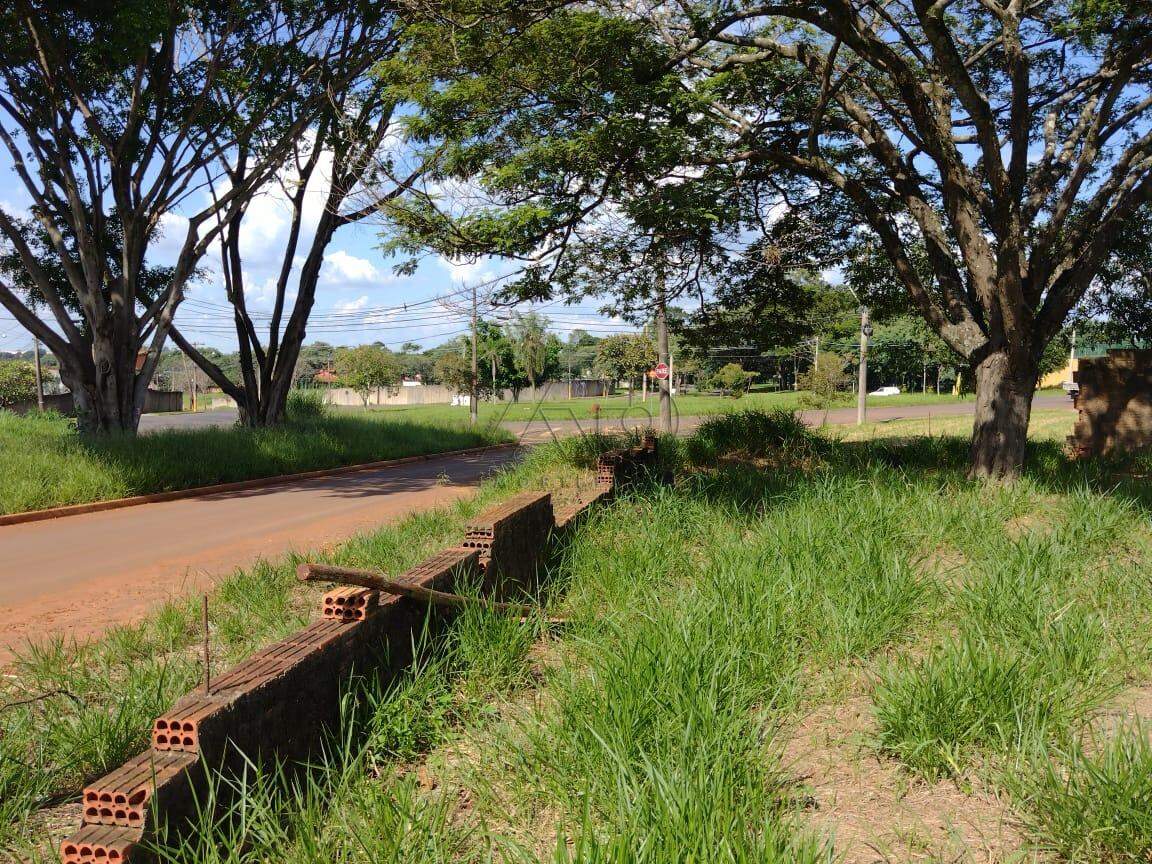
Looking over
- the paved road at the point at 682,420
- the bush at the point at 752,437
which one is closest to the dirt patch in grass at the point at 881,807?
the bush at the point at 752,437

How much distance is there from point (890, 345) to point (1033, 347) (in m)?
58.2

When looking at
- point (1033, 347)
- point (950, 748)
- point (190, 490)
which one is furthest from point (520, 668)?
point (190, 490)

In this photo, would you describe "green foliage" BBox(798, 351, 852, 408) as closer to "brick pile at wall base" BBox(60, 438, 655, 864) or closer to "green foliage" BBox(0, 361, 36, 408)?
"brick pile at wall base" BBox(60, 438, 655, 864)

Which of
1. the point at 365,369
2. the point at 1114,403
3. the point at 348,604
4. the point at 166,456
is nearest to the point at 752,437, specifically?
the point at 1114,403

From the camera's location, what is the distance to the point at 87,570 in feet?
24.5

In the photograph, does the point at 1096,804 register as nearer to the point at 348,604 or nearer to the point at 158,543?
the point at 348,604

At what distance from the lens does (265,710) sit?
9.58 feet

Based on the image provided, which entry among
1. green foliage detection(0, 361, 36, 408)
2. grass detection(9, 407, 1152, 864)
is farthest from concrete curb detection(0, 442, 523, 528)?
green foliage detection(0, 361, 36, 408)

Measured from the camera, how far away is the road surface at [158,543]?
6164 millimetres

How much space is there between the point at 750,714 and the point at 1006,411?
6.97 meters

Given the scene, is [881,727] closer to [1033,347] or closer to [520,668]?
[520,668]

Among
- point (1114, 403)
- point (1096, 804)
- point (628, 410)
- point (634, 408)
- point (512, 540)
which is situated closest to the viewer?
point (1096, 804)

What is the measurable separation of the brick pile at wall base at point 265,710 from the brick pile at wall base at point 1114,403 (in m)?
11.7

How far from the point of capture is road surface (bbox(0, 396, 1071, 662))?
20.2 feet
